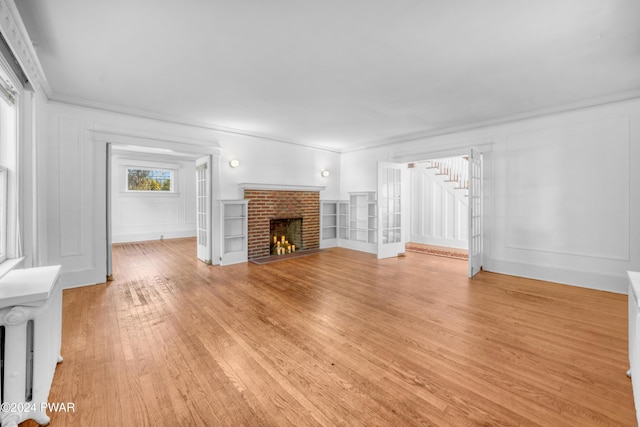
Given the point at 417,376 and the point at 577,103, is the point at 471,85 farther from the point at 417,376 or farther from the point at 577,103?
the point at 417,376

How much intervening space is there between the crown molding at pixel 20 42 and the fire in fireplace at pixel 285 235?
392 cm

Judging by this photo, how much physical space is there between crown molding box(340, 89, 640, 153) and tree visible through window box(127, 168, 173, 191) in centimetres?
618

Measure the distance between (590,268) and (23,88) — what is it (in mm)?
6852

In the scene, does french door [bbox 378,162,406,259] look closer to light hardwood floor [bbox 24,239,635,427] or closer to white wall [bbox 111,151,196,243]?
light hardwood floor [bbox 24,239,635,427]

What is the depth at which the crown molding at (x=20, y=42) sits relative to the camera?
1.94 metres

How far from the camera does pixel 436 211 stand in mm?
7320

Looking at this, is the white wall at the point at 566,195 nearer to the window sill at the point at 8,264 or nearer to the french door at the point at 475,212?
the french door at the point at 475,212

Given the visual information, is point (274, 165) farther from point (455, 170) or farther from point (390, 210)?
point (455, 170)

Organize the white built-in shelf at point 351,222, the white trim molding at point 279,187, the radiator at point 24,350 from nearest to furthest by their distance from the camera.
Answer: the radiator at point 24,350
the white trim molding at point 279,187
the white built-in shelf at point 351,222

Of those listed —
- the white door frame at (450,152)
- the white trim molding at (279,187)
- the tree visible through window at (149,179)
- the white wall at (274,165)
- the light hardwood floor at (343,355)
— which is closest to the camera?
the light hardwood floor at (343,355)

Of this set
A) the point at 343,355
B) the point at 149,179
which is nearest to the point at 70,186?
the point at 343,355

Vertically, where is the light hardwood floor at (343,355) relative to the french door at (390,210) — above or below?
below

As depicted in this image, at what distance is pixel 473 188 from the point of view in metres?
4.41

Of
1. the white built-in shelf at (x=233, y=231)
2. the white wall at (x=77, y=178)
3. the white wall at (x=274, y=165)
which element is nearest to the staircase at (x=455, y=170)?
the white wall at (x=274, y=165)
